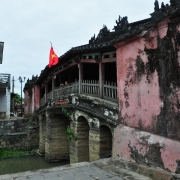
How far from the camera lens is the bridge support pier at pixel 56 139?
43.6 feet

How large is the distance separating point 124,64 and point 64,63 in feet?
19.3

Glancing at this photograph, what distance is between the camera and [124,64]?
6.49m

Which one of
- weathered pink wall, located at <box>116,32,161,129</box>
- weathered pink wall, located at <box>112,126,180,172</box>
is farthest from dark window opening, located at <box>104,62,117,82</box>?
weathered pink wall, located at <box>112,126,180,172</box>

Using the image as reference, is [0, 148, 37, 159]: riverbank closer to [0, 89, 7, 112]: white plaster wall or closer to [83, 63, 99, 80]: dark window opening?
[0, 89, 7, 112]: white plaster wall

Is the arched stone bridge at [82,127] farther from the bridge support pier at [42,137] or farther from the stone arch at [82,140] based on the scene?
the bridge support pier at [42,137]

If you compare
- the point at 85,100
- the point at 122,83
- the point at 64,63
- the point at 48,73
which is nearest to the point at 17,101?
the point at 48,73

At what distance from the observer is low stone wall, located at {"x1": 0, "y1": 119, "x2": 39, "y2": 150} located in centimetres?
1720

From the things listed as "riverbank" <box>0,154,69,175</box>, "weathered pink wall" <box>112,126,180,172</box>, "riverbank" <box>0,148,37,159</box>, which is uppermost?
"weathered pink wall" <box>112,126,180,172</box>

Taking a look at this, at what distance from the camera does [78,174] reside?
5035 mm

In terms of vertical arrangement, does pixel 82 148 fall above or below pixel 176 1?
below

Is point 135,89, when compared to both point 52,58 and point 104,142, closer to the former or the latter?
point 104,142

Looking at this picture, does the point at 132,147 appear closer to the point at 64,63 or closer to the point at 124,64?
the point at 124,64

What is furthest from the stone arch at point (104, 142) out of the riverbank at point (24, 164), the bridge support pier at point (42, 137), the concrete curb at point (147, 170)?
the bridge support pier at point (42, 137)

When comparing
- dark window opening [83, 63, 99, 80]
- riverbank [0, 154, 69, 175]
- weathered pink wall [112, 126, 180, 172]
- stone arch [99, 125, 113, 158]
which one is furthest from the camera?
dark window opening [83, 63, 99, 80]
